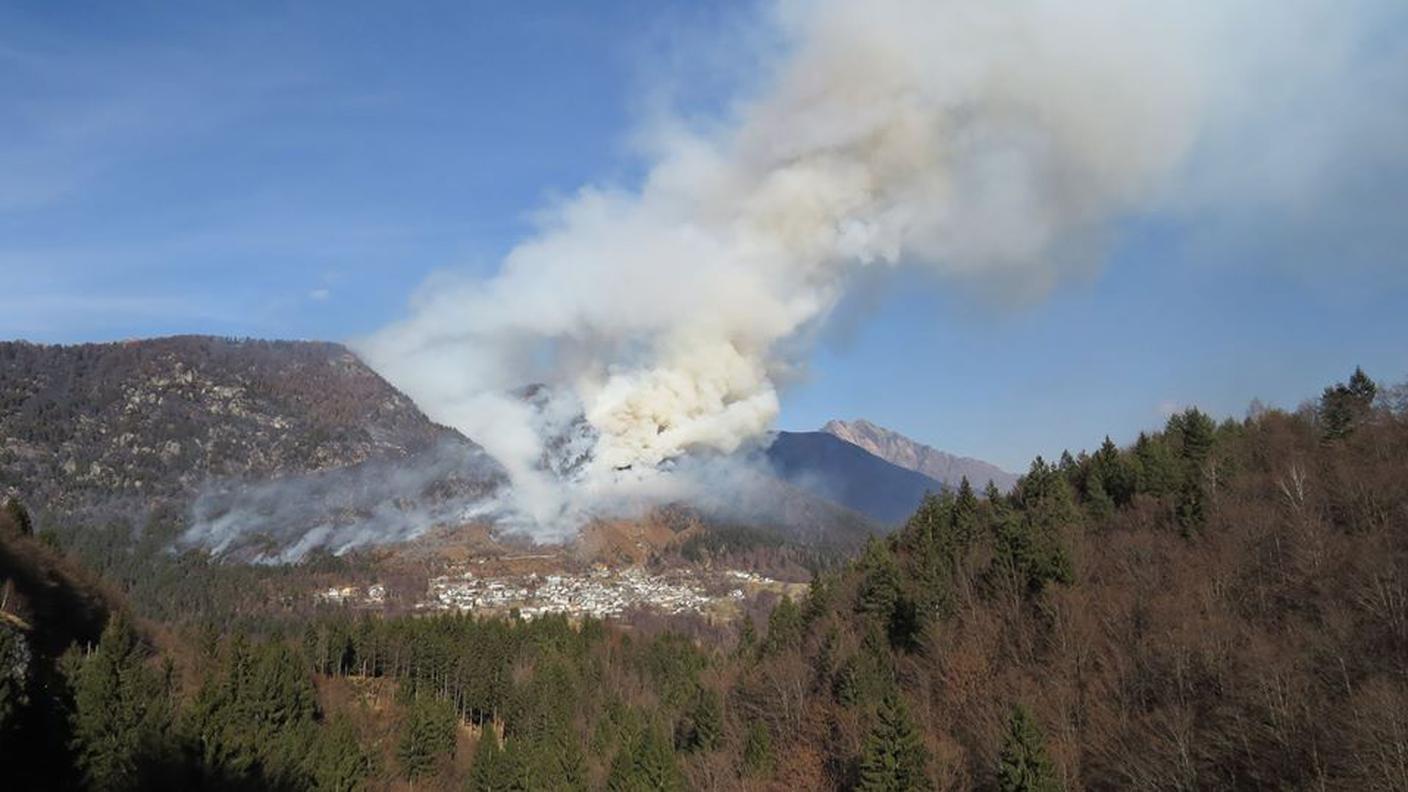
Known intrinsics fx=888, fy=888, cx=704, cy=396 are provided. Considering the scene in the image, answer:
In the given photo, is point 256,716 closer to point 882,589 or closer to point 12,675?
point 12,675

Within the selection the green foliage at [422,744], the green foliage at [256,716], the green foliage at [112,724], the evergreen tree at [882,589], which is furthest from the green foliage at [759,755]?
the green foliage at [112,724]

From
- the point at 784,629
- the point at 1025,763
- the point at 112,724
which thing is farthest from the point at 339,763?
the point at 784,629

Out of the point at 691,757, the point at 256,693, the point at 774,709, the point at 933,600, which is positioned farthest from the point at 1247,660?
the point at 256,693

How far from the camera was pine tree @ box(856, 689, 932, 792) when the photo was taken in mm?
40250

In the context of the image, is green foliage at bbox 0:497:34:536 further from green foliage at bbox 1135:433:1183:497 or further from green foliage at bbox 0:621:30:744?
green foliage at bbox 1135:433:1183:497

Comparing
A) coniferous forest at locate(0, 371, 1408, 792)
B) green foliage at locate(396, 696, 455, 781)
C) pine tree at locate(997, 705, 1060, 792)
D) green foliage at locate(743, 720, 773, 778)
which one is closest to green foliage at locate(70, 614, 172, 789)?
coniferous forest at locate(0, 371, 1408, 792)

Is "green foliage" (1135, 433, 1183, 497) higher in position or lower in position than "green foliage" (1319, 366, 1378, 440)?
lower

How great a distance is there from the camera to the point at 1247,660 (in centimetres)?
4209

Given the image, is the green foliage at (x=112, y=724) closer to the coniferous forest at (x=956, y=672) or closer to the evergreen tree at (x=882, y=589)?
the coniferous forest at (x=956, y=672)

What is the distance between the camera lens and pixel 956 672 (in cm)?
5794

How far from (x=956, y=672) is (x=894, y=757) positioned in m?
18.8

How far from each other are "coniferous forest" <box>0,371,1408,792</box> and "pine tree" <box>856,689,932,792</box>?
0.14 metres

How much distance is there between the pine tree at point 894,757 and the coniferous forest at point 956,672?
142 mm

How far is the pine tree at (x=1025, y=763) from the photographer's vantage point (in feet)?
116
